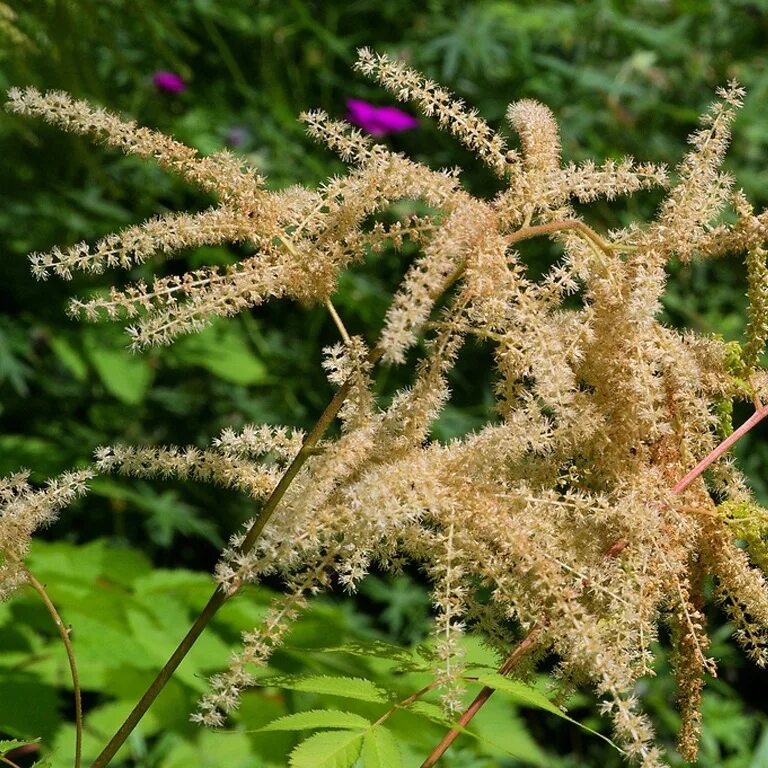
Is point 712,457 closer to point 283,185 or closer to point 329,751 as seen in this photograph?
point 329,751

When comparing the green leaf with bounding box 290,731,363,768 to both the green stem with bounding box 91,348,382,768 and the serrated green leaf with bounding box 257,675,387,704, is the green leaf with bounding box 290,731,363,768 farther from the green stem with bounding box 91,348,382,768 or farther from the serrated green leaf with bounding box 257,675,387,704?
the green stem with bounding box 91,348,382,768

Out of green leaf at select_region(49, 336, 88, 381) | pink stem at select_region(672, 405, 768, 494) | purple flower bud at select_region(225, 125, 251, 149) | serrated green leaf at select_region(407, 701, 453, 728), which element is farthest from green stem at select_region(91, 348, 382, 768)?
purple flower bud at select_region(225, 125, 251, 149)

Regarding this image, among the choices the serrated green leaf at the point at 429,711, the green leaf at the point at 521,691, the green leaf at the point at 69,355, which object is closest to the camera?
the green leaf at the point at 521,691

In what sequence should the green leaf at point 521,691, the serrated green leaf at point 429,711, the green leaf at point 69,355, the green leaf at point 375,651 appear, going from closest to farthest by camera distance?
the green leaf at point 521,691
the serrated green leaf at point 429,711
the green leaf at point 375,651
the green leaf at point 69,355

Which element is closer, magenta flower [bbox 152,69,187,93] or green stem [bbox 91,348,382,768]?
green stem [bbox 91,348,382,768]

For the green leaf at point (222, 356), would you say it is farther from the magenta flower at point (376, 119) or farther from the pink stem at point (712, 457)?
the pink stem at point (712, 457)

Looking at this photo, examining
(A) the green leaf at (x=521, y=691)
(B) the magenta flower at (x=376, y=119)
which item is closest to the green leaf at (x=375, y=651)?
(A) the green leaf at (x=521, y=691)
